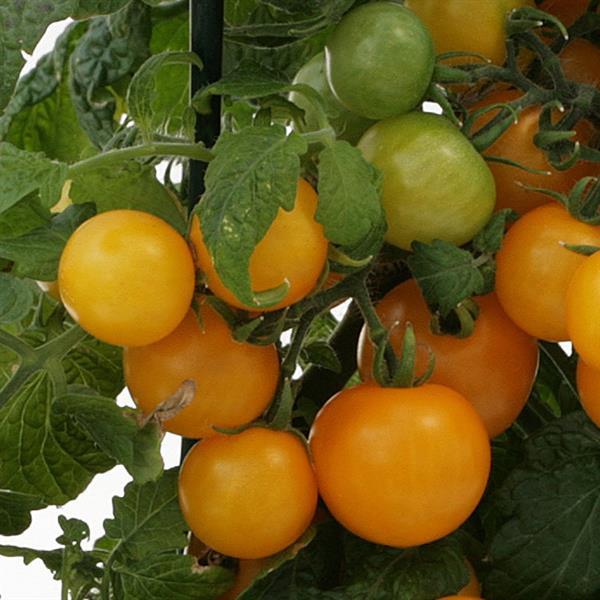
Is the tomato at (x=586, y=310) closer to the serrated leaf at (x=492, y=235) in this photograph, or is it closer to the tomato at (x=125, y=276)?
the serrated leaf at (x=492, y=235)

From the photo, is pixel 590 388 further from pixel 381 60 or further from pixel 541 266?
pixel 381 60

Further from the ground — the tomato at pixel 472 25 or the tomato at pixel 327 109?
the tomato at pixel 472 25

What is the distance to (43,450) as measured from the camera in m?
0.65

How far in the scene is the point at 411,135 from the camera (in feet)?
1.73

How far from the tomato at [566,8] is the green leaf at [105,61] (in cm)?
22

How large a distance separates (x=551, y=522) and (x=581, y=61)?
243 mm

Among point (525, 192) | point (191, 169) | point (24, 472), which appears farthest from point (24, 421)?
point (525, 192)

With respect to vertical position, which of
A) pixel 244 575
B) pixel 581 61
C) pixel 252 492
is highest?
pixel 581 61

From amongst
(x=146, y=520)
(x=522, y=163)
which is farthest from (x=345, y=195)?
(x=146, y=520)

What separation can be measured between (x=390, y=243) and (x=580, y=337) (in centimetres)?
11

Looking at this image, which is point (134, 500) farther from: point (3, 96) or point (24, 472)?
point (3, 96)

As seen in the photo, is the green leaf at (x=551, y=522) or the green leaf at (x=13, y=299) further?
the green leaf at (x=551, y=522)

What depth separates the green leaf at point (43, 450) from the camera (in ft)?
2.07

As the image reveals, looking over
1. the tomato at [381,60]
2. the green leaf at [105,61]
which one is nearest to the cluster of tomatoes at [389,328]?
the tomato at [381,60]
